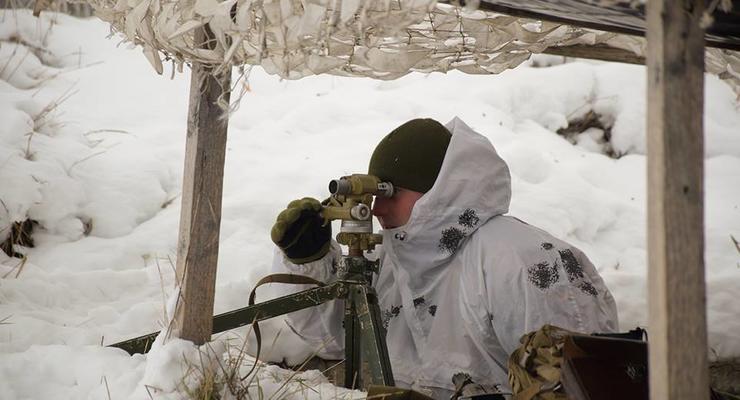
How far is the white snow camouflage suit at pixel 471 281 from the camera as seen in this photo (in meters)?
2.43

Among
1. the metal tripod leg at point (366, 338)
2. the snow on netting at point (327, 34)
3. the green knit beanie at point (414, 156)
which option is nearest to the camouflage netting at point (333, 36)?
the snow on netting at point (327, 34)

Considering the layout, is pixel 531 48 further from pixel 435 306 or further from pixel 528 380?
pixel 528 380

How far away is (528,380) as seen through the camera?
195 cm

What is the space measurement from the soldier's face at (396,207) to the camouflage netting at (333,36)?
0.41m

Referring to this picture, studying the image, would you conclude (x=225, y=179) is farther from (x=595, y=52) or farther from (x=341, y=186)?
(x=595, y=52)

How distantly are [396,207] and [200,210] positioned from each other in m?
0.82

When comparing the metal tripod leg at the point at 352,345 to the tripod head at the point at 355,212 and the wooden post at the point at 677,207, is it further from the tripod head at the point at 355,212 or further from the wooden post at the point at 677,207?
the wooden post at the point at 677,207

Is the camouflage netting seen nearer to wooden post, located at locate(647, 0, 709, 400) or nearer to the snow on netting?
the snow on netting

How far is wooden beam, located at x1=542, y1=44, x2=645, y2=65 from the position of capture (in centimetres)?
288

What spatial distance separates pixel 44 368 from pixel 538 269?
1.36 m

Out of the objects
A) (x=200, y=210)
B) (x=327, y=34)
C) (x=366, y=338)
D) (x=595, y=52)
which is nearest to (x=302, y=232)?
(x=366, y=338)

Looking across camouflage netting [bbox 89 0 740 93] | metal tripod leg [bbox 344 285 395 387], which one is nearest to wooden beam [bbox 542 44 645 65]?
camouflage netting [bbox 89 0 740 93]

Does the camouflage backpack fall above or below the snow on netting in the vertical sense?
below

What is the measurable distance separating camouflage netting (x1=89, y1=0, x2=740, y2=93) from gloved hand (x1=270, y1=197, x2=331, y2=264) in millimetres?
442
